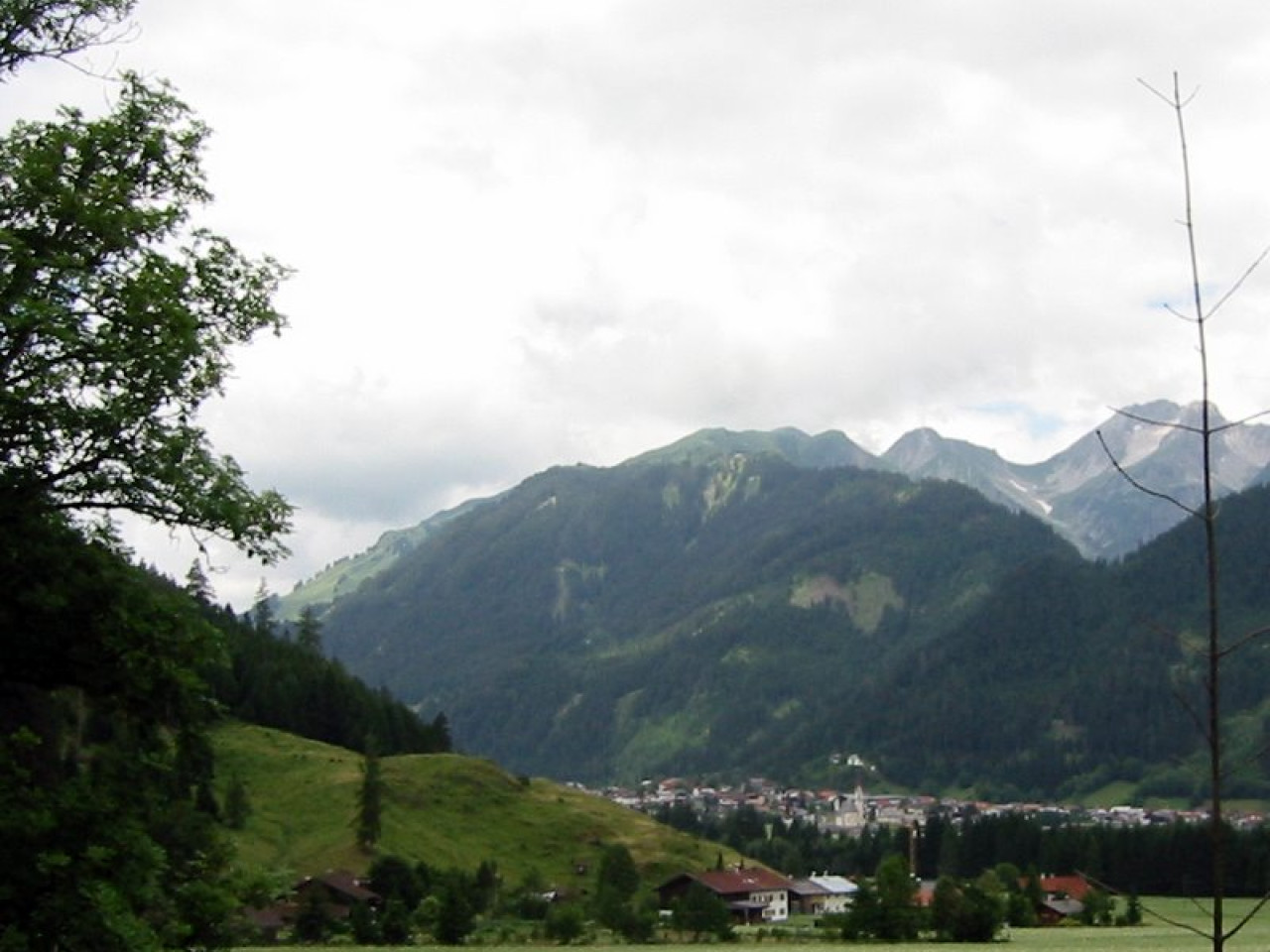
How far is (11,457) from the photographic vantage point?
68.0ft

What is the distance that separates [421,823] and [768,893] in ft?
144

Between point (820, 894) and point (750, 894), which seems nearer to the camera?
point (750, 894)

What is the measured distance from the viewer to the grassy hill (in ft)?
522

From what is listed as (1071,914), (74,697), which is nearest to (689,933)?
(1071,914)

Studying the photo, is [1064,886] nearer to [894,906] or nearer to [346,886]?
[894,906]

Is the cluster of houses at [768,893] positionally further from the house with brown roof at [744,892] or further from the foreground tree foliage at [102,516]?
the foreground tree foliage at [102,516]

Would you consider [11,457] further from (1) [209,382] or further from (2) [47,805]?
(2) [47,805]

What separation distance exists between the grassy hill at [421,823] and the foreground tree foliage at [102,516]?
13222cm

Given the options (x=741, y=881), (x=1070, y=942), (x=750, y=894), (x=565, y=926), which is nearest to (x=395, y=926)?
(x=565, y=926)

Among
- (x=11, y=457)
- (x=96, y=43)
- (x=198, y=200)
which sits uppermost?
(x=96, y=43)

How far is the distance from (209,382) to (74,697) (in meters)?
5.57

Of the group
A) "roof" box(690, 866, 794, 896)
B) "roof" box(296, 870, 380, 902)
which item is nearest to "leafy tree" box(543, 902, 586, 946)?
"roof" box(296, 870, 380, 902)

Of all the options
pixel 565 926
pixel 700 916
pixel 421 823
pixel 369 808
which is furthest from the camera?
pixel 421 823

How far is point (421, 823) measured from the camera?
175 m
